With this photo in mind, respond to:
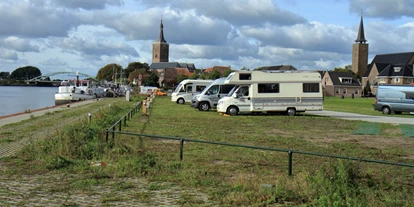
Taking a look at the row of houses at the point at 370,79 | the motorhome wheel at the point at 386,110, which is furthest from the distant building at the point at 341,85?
the motorhome wheel at the point at 386,110

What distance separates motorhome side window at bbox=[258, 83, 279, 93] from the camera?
2869 cm

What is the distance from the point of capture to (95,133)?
42.6 ft

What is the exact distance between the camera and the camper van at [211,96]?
3372cm

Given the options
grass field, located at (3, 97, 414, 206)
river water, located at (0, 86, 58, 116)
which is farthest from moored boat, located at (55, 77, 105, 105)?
grass field, located at (3, 97, 414, 206)

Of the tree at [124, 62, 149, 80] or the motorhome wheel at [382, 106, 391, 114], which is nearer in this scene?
the motorhome wheel at [382, 106, 391, 114]

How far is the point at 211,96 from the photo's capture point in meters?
33.9

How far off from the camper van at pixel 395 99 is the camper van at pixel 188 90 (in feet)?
51.2

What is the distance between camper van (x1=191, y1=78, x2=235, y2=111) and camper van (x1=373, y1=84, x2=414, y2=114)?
39.3ft

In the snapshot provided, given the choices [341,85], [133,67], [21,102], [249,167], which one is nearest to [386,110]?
[249,167]

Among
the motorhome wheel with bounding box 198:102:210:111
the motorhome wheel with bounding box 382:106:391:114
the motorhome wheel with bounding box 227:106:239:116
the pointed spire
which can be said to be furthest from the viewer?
the pointed spire

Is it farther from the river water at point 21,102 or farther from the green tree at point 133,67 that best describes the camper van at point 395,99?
the green tree at point 133,67

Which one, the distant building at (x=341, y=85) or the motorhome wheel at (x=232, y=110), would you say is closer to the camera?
the motorhome wheel at (x=232, y=110)

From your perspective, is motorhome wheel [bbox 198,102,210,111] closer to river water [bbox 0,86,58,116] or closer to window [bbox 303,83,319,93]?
window [bbox 303,83,319,93]

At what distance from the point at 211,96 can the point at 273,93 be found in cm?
628
